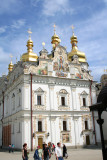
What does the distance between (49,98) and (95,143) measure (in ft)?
28.7

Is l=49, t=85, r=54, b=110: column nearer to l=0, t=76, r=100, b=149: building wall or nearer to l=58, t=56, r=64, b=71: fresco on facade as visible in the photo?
l=0, t=76, r=100, b=149: building wall

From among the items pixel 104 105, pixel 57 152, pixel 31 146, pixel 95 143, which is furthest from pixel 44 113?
pixel 104 105

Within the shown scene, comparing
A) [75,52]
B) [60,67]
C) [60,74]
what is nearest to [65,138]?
[60,74]

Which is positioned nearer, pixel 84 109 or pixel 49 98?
pixel 49 98

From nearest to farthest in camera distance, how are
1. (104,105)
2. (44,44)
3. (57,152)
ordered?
(104,105)
(57,152)
(44,44)

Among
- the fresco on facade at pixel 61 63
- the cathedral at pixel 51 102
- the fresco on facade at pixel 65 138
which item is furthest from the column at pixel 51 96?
the fresco on facade at pixel 65 138

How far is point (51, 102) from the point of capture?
79.9 feet

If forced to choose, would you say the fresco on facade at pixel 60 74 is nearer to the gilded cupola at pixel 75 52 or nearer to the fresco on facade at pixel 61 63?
the fresco on facade at pixel 61 63

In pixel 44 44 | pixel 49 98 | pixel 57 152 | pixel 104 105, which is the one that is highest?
pixel 44 44

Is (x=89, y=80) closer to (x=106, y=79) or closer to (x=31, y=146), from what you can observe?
(x=106, y=79)

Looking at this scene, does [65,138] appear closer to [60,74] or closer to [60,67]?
[60,74]

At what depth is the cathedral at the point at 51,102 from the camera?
75.2 ft

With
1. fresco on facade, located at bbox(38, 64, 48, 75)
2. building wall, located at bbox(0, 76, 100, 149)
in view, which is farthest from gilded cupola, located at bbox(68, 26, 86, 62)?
fresco on facade, located at bbox(38, 64, 48, 75)

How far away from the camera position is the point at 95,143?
Result: 1011 inches
